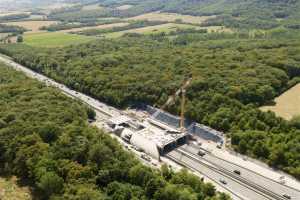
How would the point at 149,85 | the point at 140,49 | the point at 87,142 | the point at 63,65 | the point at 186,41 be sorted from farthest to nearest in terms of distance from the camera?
the point at 186,41
the point at 140,49
the point at 63,65
the point at 149,85
the point at 87,142

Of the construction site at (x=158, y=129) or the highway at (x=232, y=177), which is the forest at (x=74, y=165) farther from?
the construction site at (x=158, y=129)

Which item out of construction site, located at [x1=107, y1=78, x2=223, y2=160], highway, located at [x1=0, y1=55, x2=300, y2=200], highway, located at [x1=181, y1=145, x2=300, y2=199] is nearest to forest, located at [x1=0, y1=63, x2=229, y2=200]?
highway, located at [x1=0, y1=55, x2=300, y2=200]

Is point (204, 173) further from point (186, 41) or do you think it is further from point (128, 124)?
point (186, 41)

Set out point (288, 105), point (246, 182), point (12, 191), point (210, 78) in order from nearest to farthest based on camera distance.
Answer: point (12, 191)
point (246, 182)
point (288, 105)
point (210, 78)

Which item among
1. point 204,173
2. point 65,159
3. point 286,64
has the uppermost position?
point 286,64

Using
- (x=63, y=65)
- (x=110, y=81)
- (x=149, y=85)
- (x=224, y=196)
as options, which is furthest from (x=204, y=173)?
(x=63, y=65)

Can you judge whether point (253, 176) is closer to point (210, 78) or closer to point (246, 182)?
point (246, 182)

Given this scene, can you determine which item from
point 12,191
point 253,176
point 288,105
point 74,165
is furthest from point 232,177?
point 12,191
